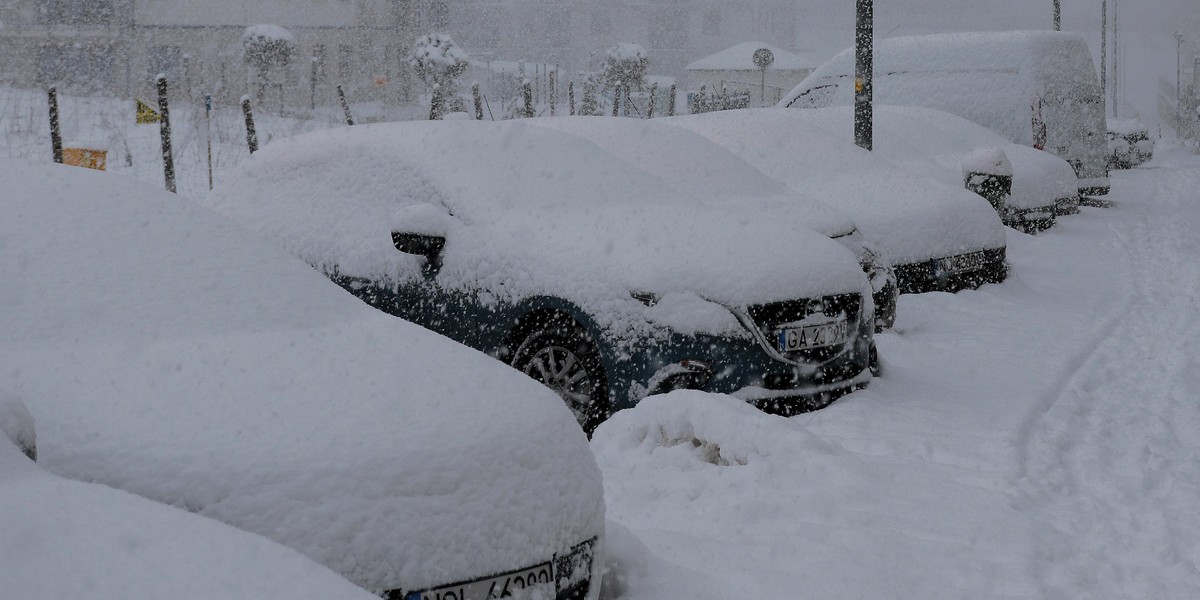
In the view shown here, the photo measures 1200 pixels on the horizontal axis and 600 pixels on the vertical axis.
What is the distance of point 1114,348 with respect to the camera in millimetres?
8117

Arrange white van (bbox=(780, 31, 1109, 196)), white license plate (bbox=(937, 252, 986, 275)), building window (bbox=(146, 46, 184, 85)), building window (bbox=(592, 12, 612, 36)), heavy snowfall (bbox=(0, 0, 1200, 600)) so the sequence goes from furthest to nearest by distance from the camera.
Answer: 1. building window (bbox=(592, 12, 612, 36))
2. building window (bbox=(146, 46, 184, 85))
3. white van (bbox=(780, 31, 1109, 196))
4. white license plate (bbox=(937, 252, 986, 275))
5. heavy snowfall (bbox=(0, 0, 1200, 600))

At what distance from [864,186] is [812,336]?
4.09m

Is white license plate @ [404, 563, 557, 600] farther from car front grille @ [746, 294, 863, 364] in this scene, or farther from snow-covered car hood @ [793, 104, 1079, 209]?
snow-covered car hood @ [793, 104, 1079, 209]

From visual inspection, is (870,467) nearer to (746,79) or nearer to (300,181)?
(300,181)

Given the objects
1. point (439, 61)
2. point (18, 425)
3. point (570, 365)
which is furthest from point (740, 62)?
point (18, 425)

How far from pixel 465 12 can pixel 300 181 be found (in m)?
62.8

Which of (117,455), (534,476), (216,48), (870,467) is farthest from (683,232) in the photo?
(216,48)

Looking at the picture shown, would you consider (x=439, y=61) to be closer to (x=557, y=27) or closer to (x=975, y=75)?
(x=975, y=75)

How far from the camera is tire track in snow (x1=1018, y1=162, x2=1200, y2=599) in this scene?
4180 millimetres

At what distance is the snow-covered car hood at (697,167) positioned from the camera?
7797 millimetres

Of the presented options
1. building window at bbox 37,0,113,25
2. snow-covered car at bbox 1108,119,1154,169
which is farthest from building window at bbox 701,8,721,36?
snow-covered car at bbox 1108,119,1154,169

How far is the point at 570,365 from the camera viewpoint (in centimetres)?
578

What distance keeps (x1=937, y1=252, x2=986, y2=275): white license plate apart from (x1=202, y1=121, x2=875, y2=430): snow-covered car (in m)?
2.92

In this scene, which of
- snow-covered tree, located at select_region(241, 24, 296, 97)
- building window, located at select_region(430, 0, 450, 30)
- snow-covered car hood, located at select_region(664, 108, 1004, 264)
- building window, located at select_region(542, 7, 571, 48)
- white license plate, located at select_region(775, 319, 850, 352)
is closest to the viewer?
white license plate, located at select_region(775, 319, 850, 352)
